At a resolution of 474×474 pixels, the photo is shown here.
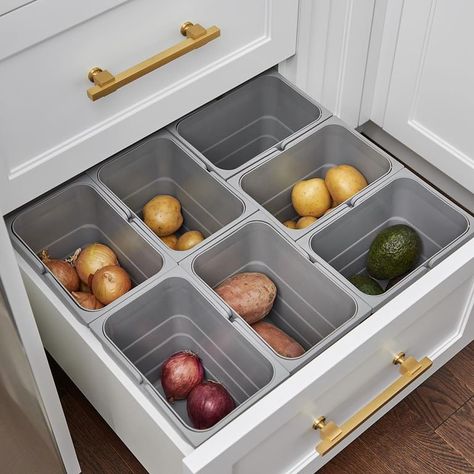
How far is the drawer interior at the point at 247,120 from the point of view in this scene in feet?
4.46

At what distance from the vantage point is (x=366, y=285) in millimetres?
1248

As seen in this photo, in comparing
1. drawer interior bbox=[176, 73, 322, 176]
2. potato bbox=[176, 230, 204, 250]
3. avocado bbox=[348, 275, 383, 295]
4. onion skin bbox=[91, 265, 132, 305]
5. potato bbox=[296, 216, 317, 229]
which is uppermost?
drawer interior bbox=[176, 73, 322, 176]

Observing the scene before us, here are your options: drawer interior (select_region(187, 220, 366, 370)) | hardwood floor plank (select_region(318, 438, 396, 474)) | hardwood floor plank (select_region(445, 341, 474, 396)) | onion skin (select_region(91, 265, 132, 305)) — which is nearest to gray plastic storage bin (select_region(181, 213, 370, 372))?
drawer interior (select_region(187, 220, 366, 370))

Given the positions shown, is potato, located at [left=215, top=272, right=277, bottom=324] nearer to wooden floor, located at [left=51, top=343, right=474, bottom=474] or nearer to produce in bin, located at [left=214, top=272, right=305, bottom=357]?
produce in bin, located at [left=214, top=272, right=305, bottom=357]

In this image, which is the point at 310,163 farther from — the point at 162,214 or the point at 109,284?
the point at 109,284

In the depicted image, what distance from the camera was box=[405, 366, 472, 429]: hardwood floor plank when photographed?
1.40m

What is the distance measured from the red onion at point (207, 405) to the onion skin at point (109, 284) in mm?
170

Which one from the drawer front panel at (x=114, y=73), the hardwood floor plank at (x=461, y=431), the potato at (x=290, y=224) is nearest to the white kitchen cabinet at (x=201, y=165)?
the drawer front panel at (x=114, y=73)

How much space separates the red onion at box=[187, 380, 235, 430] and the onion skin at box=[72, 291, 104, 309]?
0.18 m

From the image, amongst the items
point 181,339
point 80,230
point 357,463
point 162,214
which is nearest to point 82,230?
point 80,230

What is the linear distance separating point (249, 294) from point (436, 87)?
1.58 feet

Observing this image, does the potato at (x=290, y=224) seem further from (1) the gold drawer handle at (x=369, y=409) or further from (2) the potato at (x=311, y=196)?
(1) the gold drawer handle at (x=369, y=409)

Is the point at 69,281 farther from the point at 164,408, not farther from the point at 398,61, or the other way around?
the point at 398,61

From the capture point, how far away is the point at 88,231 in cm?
131
